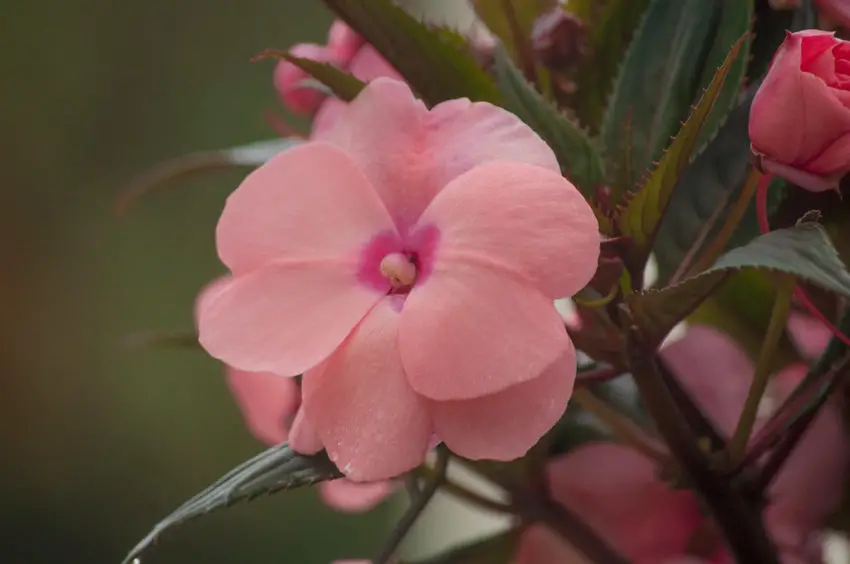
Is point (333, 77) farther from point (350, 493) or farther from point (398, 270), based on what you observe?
point (350, 493)

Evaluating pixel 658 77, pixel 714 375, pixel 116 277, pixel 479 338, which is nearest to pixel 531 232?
pixel 479 338

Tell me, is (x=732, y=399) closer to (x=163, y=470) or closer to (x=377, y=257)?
(x=377, y=257)

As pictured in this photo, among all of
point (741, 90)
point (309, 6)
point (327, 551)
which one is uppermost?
point (741, 90)

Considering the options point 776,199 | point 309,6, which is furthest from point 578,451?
point 309,6

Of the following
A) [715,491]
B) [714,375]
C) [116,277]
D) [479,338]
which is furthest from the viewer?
[116,277]

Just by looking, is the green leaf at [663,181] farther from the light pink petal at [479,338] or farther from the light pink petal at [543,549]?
the light pink petal at [543,549]

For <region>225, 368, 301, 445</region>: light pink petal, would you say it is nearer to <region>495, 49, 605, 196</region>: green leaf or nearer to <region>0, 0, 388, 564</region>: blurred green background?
<region>495, 49, 605, 196</region>: green leaf

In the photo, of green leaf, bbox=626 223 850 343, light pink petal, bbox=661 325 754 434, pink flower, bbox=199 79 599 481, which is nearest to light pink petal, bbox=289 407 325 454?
pink flower, bbox=199 79 599 481
